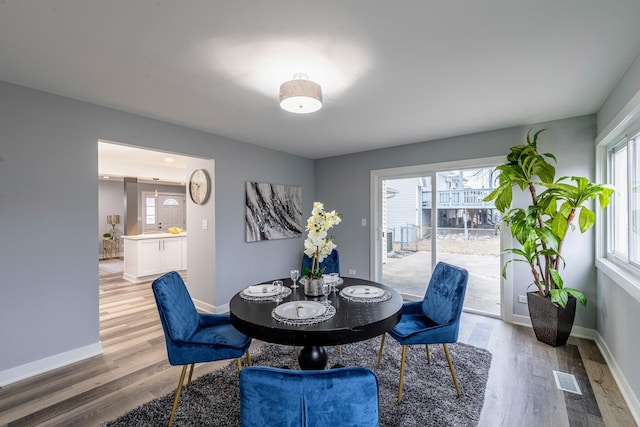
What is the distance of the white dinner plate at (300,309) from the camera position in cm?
163

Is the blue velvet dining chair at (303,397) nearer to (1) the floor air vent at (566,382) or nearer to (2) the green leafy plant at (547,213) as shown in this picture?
(1) the floor air vent at (566,382)

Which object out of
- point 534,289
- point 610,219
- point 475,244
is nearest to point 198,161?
point 475,244

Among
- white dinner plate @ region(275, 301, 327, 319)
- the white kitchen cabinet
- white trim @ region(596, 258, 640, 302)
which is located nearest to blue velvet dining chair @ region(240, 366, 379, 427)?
white dinner plate @ region(275, 301, 327, 319)

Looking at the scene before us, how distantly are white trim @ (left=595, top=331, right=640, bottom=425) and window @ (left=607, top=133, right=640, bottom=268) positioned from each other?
0.84 m

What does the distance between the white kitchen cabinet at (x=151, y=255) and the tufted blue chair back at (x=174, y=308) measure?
416cm

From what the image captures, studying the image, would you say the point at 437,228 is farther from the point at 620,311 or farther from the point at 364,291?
the point at 364,291

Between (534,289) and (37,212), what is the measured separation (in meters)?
5.07

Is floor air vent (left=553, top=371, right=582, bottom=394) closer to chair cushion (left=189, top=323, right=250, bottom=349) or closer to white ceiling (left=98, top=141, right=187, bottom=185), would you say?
chair cushion (left=189, top=323, right=250, bottom=349)

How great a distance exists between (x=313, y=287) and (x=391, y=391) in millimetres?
991

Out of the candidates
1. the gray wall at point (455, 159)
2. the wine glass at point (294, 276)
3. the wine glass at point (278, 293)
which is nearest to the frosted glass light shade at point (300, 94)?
the wine glass at point (294, 276)

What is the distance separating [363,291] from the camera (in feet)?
6.98

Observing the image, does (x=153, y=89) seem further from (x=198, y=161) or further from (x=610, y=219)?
(x=610, y=219)

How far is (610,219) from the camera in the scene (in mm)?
2824

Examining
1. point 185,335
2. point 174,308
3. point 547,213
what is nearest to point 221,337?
point 185,335
